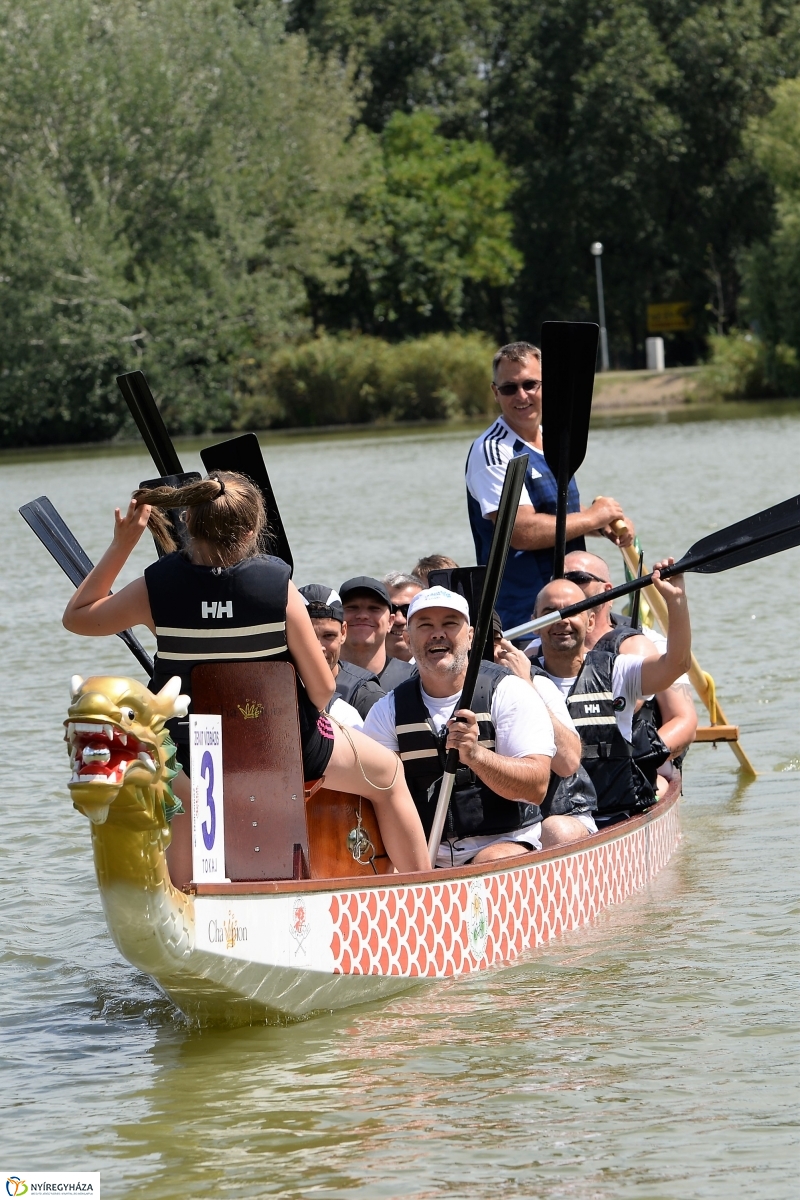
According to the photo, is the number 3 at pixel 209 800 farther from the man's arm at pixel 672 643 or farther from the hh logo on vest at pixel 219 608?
the man's arm at pixel 672 643

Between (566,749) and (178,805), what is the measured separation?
1.82 metres

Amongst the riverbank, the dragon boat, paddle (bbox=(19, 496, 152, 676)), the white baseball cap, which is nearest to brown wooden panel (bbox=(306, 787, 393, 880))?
the dragon boat

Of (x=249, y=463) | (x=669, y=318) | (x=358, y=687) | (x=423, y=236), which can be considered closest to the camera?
(x=249, y=463)

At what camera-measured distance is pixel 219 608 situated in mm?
4773

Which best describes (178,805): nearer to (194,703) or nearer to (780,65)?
(194,703)

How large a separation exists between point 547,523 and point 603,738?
87 centimetres

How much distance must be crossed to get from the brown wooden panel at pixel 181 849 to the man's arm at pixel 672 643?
2.02 m

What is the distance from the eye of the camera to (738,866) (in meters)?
7.29

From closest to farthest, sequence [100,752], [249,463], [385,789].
Answer: 1. [100,752]
2. [385,789]
3. [249,463]

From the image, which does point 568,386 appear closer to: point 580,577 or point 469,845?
point 580,577

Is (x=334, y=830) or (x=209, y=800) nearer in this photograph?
(x=209, y=800)

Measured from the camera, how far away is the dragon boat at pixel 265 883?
4.36 metres

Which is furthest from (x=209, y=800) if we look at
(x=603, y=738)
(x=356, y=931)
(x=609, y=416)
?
(x=609, y=416)

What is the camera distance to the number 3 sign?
4.77 m
